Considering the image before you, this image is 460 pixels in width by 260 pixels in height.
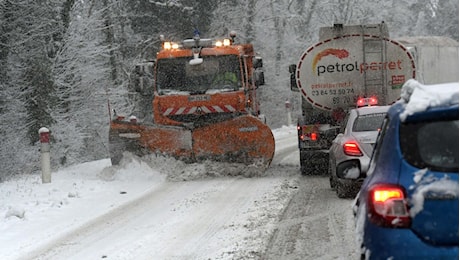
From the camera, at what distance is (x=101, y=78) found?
23.7 metres

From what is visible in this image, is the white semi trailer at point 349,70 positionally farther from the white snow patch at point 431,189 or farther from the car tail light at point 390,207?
the white snow patch at point 431,189

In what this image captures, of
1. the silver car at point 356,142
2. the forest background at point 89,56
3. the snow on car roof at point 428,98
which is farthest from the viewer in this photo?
the forest background at point 89,56

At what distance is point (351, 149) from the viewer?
9344mm

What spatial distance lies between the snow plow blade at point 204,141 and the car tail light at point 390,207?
8.75 m

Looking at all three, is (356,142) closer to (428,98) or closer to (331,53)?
(331,53)

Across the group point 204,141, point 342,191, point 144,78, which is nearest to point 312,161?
point 204,141

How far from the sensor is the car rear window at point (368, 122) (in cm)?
963

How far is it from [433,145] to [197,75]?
10.1 metres

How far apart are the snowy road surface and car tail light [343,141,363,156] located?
70cm

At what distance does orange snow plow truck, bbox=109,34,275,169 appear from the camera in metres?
12.6

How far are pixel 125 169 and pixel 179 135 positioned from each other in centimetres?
123

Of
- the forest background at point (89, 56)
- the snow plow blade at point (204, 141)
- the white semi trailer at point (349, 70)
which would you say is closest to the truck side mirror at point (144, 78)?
the snow plow blade at point (204, 141)

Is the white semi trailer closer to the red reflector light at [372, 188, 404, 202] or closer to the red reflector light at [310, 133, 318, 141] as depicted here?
the red reflector light at [310, 133, 318, 141]

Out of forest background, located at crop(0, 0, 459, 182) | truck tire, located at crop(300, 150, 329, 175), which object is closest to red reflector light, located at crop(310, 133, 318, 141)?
truck tire, located at crop(300, 150, 329, 175)
